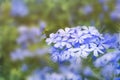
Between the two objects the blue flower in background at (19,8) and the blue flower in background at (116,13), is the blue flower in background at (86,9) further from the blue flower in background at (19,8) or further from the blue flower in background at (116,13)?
the blue flower in background at (19,8)

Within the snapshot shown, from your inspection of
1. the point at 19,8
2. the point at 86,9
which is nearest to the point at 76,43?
the point at 86,9

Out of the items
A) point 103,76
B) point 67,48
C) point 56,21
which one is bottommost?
point 103,76

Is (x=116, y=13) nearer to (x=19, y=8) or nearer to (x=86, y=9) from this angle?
(x=86, y=9)

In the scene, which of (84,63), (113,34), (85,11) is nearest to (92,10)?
(85,11)

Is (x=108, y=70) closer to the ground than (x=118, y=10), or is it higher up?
closer to the ground

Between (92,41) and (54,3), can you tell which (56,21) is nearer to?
(54,3)

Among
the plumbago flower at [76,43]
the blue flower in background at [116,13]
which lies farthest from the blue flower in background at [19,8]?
the blue flower in background at [116,13]
